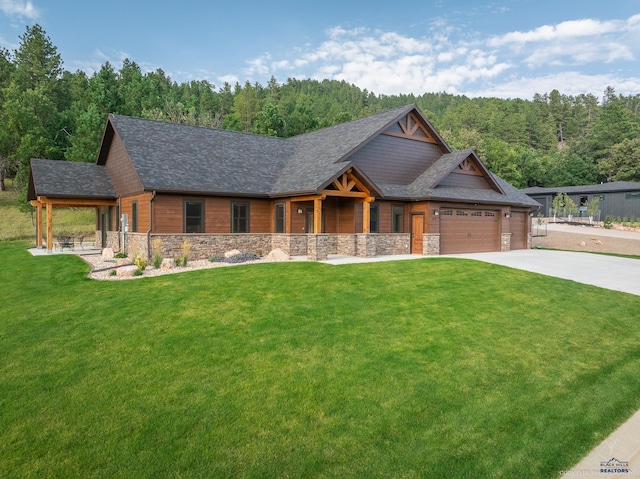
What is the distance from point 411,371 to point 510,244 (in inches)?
862

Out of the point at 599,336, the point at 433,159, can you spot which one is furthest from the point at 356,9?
the point at 599,336

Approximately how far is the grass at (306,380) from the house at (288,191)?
6775mm

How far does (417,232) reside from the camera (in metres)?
20.9

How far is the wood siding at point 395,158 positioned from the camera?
20.8 metres

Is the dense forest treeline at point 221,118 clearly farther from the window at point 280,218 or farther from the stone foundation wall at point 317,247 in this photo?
the stone foundation wall at point 317,247

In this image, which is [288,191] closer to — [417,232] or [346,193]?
[346,193]

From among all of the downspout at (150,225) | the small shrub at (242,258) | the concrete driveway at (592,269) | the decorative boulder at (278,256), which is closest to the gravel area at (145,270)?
the small shrub at (242,258)

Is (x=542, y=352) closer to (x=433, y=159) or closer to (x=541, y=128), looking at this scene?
(x=433, y=159)

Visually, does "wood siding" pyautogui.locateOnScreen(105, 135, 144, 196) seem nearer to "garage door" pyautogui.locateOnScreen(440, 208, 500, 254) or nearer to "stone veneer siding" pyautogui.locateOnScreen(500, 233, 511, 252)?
"garage door" pyautogui.locateOnScreen(440, 208, 500, 254)

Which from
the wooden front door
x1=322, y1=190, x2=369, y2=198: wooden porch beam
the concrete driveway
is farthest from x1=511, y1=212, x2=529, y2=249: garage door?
x1=322, y1=190, x2=369, y2=198: wooden porch beam

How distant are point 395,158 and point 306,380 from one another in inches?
706

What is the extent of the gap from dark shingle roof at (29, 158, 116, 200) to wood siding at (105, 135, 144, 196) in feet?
1.90

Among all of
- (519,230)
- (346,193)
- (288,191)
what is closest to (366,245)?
(346,193)

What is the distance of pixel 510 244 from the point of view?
25.3 m
